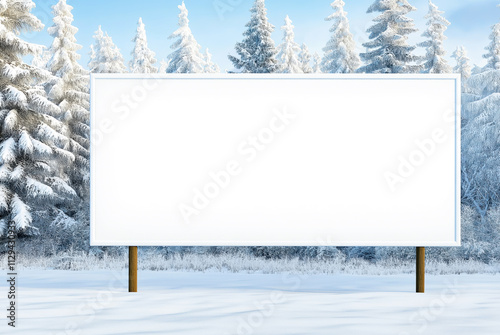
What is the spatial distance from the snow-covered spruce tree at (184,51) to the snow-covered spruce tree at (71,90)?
6.87m

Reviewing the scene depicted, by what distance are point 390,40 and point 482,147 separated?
6.46 meters

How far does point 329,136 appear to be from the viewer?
9391mm

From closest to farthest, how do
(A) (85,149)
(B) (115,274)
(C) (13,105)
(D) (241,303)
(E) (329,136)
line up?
(D) (241,303), (E) (329,136), (B) (115,274), (C) (13,105), (A) (85,149)

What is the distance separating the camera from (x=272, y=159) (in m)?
9.35

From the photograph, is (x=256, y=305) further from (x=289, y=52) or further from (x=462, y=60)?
(x=462, y=60)

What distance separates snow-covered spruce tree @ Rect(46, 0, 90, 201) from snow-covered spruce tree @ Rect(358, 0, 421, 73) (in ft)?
37.7

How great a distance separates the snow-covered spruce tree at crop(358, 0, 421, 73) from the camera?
19.5m

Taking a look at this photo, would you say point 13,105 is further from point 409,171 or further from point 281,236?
point 409,171

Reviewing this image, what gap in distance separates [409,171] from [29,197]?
12.8m

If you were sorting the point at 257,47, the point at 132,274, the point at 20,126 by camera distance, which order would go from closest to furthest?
the point at 132,274, the point at 20,126, the point at 257,47

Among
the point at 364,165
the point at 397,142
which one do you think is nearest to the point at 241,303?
the point at 364,165

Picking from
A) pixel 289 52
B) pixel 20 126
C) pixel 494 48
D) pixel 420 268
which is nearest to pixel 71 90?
pixel 20 126

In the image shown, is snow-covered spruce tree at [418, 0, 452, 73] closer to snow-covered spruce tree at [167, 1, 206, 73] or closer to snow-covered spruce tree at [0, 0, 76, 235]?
snow-covered spruce tree at [167, 1, 206, 73]

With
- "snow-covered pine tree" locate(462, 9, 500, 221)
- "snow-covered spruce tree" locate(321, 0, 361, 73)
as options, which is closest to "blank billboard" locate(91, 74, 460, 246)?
"snow-covered pine tree" locate(462, 9, 500, 221)
